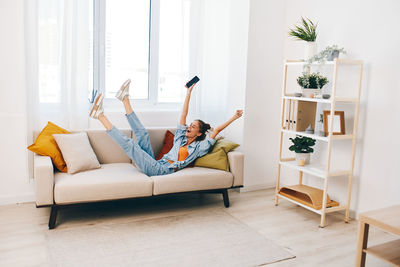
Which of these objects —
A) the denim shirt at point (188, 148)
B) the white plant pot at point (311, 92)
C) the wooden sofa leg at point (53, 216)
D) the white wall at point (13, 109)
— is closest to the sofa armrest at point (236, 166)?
the denim shirt at point (188, 148)

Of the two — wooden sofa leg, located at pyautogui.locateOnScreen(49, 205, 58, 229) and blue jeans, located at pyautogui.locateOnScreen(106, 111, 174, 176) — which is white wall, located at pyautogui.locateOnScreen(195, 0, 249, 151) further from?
wooden sofa leg, located at pyautogui.locateOnScreen(49, 205, 58, 229)

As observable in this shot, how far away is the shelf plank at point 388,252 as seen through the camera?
7.31 feet

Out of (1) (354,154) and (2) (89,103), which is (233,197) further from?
(2) (89,103)

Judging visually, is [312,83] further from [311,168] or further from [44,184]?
[44,184]

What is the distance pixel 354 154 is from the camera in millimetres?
3289

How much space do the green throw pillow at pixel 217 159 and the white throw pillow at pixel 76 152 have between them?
3.19ft

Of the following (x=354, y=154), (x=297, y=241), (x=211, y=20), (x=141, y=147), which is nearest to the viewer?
(x=297, y=241)

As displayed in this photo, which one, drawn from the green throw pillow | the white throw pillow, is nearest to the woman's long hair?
the green throw pillow

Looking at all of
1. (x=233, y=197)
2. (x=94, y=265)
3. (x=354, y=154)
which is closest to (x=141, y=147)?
(x=233, y=197)

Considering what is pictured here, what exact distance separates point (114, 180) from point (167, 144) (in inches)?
34.4

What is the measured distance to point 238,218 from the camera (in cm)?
335

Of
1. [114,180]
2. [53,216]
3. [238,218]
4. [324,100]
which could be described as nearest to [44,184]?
[53,216]

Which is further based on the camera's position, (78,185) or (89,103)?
(89,103)

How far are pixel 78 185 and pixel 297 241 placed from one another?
69.9 inches
